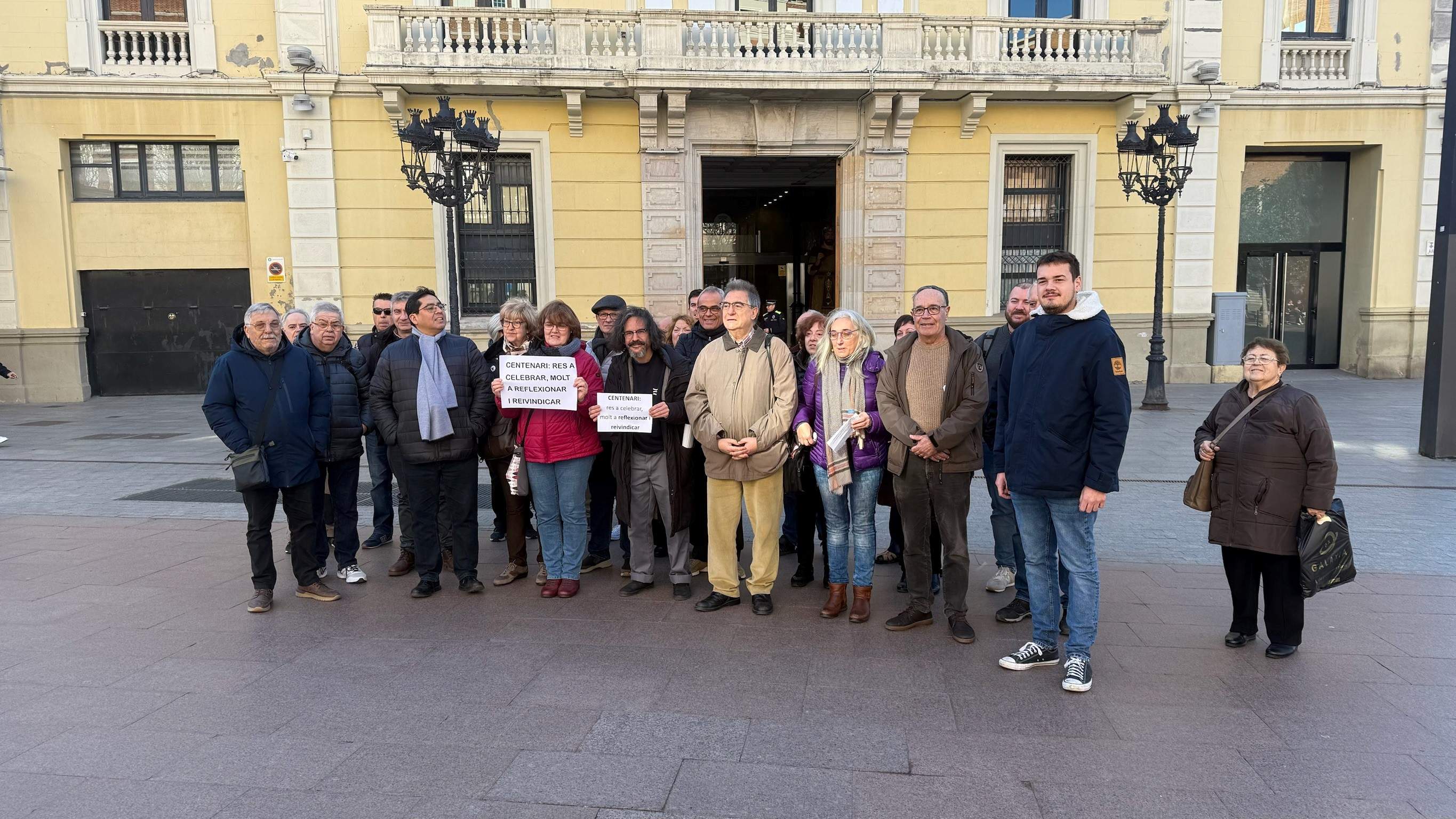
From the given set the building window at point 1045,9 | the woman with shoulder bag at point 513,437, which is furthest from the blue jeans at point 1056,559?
the building window at point 1045,9

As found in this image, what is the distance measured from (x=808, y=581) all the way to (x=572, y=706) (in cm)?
232

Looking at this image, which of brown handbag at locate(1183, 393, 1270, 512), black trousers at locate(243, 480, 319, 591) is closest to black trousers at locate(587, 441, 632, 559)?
black trousers at locate(243, 480, 319, 591)

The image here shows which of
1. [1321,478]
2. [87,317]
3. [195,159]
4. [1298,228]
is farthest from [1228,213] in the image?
[87,317]

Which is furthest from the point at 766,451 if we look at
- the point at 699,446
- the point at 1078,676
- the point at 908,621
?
the point at 1078,676

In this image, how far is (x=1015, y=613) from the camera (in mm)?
5266

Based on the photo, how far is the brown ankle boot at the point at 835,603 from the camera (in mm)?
5387

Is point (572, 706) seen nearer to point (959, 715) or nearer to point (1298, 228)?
point (959, 715)

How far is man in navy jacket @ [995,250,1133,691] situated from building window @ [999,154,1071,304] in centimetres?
1361

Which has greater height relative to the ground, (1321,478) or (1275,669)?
(1321,478)

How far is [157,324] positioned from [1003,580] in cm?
1736

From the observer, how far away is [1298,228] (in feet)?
62.7

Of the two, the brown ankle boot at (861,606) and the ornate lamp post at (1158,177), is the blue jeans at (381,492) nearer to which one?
the brown ankle boot at (861,606)

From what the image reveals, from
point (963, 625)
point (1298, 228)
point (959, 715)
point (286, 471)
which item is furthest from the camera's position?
point (1298, 228)

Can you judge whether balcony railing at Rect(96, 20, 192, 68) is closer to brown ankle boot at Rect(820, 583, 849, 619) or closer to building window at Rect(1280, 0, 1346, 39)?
brown ankle boot at Rect(820, 583, 849, 619)
